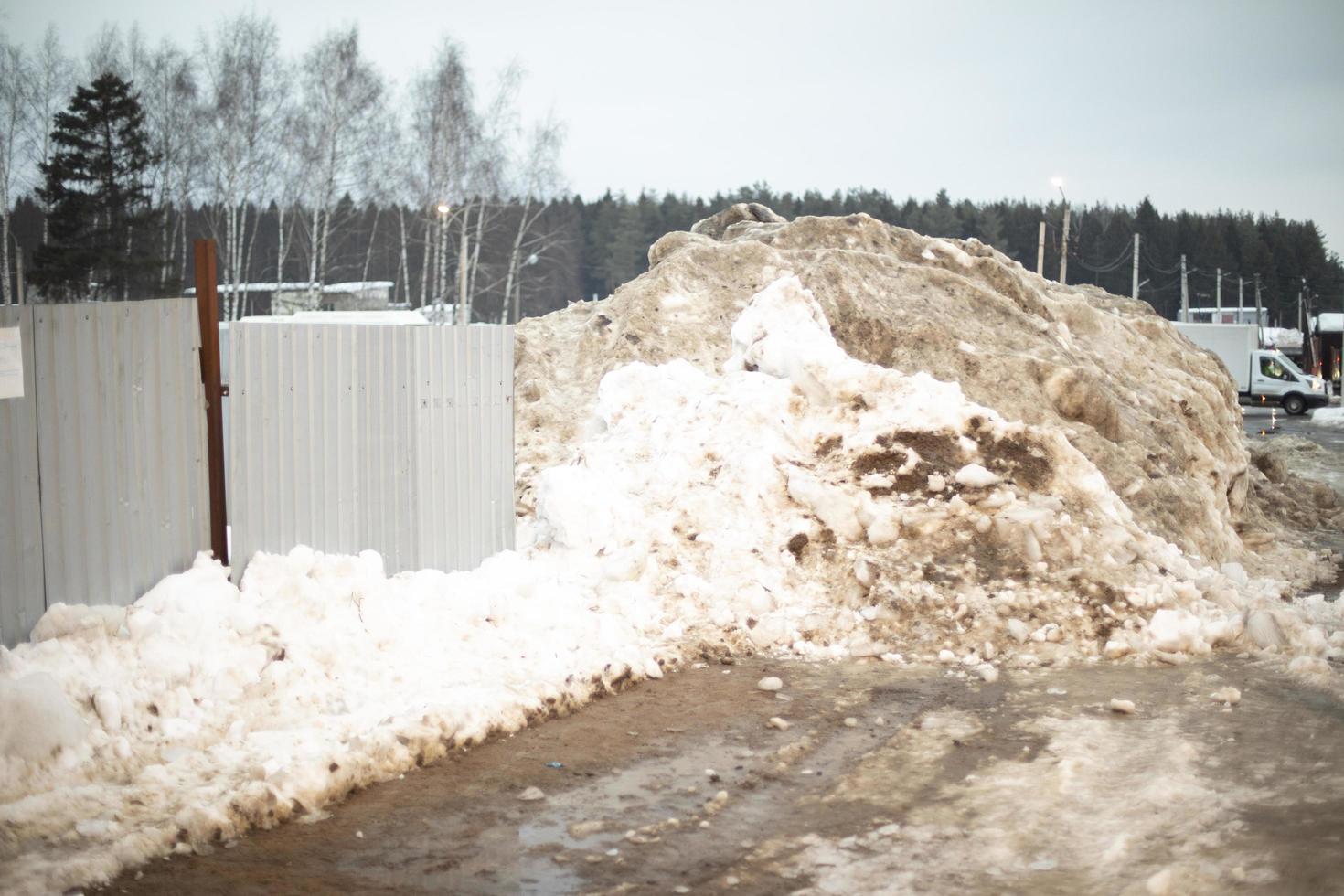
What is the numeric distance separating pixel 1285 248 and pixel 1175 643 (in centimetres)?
9380

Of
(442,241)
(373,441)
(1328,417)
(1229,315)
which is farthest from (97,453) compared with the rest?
(1229,315)

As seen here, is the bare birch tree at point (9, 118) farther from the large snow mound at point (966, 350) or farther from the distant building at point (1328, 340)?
the distant building at point (1328, 340)

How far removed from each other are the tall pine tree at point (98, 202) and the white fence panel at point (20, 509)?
2819cm

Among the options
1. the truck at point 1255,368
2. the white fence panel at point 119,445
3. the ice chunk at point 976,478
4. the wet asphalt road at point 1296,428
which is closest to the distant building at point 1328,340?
the truck at point 1255,368

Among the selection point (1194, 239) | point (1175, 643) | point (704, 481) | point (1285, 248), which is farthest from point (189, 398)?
point (1285, 248)

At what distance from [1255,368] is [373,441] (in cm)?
3880

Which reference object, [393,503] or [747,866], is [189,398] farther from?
[747,866]

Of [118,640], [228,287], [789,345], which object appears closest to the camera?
[118,640]

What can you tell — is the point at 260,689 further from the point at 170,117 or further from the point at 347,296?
the point at 347,296

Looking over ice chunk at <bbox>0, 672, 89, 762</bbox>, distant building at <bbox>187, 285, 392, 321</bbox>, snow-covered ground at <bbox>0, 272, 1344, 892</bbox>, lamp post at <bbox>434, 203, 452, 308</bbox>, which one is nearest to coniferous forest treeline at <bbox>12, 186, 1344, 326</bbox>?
distant building at <bbox>187, 285, 392, 321</bbox>

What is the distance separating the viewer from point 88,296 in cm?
3244

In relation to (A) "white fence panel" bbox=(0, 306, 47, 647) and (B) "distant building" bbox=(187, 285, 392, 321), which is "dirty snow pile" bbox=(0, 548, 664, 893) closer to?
(A) "white fence panel" bbox=(0, 306, 47, 647)

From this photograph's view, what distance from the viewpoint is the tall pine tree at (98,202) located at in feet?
102

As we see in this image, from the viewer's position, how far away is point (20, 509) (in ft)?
18.9
